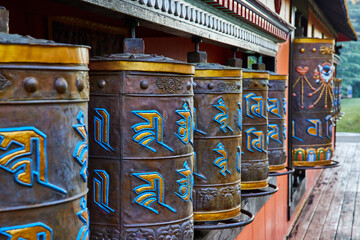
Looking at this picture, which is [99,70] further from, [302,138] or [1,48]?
[302,138]

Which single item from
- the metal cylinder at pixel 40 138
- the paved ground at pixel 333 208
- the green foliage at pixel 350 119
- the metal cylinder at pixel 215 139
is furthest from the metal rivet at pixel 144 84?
the green foliage at pixel 350 119

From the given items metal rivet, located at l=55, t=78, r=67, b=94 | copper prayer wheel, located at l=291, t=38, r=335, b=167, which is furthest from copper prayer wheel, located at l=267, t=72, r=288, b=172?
metal rivet, located at l=55, t=78, r=67, b=94

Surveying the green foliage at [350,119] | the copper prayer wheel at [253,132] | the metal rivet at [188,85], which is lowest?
the green foliage at [350,119]

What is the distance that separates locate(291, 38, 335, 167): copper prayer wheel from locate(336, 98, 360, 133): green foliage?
742 inches

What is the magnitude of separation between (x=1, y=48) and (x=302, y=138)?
18.5ft

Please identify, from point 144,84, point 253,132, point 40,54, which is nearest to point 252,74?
point 253,132

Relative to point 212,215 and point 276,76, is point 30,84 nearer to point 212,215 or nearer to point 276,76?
point 212,215

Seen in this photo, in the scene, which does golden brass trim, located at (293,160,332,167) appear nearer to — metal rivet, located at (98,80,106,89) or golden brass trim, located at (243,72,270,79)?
golden brass trim, located at (243,72,270,79)

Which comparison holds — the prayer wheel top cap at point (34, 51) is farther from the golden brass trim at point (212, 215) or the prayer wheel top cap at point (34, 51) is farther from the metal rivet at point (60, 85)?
the golden brass trim at point (212, 215)

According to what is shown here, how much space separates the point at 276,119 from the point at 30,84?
2.83 metres

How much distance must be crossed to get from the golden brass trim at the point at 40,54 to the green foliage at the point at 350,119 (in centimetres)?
2430

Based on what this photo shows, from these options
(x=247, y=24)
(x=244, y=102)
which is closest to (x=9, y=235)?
(x=244, y=102)

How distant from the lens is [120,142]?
5.66ft

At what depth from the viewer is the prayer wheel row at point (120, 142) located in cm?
116
